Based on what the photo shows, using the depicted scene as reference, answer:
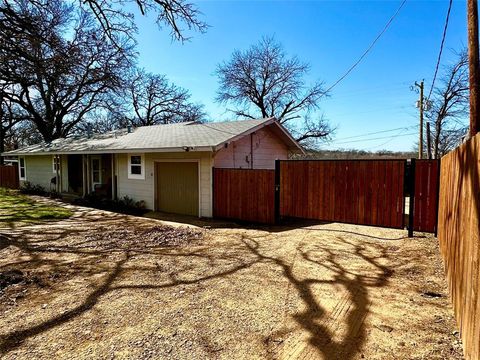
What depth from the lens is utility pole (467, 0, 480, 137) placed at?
5820 mm

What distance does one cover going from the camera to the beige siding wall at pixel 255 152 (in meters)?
11.1

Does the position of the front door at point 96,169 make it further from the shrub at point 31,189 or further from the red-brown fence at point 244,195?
the red-brown fence at point 244,195

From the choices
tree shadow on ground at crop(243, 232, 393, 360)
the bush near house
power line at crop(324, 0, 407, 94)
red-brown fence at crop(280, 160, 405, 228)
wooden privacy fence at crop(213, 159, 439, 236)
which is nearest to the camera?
tree shadow on ground at crop(243, 232, 393, 360)

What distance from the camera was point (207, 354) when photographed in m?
2.83

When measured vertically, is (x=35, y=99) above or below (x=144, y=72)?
below

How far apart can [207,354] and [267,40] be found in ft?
103

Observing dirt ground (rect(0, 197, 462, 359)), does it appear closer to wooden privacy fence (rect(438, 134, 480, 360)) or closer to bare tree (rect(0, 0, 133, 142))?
wooden privacy fence (rect(438, 134, 480, 360))

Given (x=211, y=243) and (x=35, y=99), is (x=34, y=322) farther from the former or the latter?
(x=35, y=99)

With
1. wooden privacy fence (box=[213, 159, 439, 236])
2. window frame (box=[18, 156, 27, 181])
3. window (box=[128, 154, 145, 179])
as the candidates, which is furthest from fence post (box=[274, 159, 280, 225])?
window frame (box=[18, 156, 27, 181])

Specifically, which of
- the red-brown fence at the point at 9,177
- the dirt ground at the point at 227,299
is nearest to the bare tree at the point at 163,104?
the red-brown fence at the point at 9,177

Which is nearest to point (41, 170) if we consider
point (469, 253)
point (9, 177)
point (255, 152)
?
point (9, 177)

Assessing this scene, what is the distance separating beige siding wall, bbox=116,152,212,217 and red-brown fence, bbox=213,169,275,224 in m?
0.29

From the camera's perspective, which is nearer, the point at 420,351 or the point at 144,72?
the point at 420,351

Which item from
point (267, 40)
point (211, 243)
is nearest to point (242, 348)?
point (211, 243)
